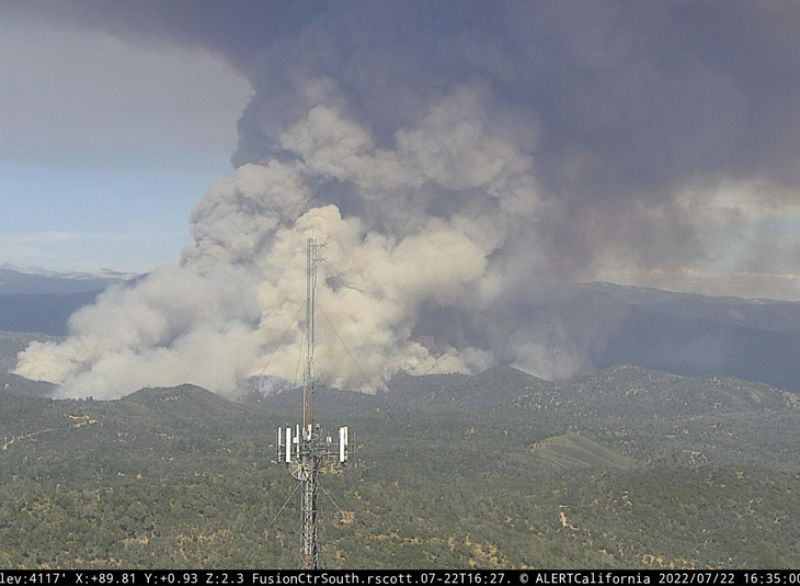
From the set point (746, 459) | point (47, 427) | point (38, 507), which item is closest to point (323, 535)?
point (38, 507)

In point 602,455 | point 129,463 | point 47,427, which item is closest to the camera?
point 129,463

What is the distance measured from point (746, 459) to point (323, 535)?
4440 inches

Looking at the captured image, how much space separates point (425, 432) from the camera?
618 feet
